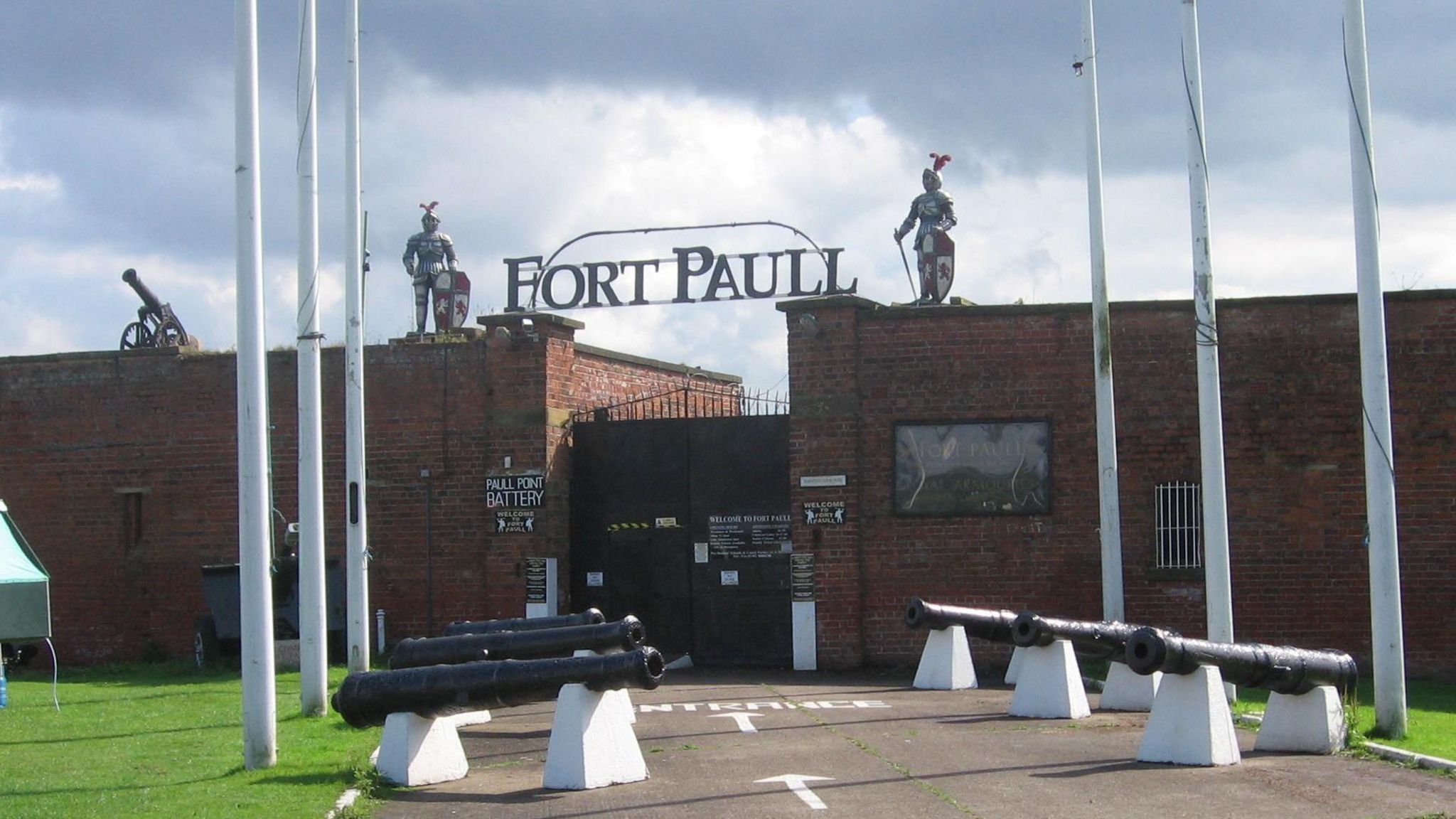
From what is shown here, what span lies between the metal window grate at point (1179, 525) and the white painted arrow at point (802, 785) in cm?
1026

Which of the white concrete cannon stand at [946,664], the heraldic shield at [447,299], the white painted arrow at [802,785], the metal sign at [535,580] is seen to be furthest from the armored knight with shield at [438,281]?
the white painted arrow at [802,785]

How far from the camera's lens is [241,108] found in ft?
38.8

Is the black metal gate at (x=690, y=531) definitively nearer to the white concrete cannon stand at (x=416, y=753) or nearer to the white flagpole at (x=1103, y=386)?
the white flagpole at (x=1103, y=386)

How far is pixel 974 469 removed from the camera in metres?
20.4

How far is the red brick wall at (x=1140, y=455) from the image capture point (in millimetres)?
19609

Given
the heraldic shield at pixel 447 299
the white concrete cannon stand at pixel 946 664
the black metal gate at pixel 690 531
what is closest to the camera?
the white concrete cannon stand at pixel 946 664

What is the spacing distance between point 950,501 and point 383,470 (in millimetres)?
7591

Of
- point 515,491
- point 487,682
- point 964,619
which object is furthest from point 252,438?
point 515,491

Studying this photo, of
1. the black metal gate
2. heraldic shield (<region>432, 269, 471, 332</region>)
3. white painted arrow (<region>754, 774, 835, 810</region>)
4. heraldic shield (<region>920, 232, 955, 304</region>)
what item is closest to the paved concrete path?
white painted arrow (<region>754, 774, 835, 810</region>)

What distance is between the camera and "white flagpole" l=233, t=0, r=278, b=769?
1151 centimetres

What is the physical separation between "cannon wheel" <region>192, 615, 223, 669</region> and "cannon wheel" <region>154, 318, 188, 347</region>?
5.27 m

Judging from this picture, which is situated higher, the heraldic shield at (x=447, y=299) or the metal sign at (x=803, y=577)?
the heraldic shield at (x=447, y=299)

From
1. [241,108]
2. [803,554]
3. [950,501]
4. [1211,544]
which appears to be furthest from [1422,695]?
[241,108]

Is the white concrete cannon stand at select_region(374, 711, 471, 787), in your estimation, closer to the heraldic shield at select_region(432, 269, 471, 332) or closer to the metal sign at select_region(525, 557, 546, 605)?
the metal sign at select_region(525, 557, 546, 605)
